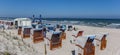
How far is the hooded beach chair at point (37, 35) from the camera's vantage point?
15495 mm

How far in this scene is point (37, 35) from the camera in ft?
52.0

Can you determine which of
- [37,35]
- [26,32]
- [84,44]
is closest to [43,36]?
[37,35]

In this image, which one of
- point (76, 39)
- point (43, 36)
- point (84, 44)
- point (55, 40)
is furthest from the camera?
point (43, 36)

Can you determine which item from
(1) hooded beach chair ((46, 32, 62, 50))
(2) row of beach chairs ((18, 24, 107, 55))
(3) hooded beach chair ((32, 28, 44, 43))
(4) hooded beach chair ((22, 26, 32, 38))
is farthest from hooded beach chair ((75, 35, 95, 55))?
(4) hooded beach chair ((22, 26, 32, 38))

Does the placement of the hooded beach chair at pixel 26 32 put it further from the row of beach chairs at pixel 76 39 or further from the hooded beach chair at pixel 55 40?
the hooded beach chair at pixel 55 40

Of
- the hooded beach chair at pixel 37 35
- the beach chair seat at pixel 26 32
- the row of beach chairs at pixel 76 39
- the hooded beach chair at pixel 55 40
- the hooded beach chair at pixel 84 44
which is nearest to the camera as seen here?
the hooded beach chair at pixel 84 44

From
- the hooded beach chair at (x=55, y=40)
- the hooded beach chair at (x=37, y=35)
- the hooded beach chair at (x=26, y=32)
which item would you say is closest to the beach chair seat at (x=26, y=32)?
the hooded beach chair at (x=26, y=32)

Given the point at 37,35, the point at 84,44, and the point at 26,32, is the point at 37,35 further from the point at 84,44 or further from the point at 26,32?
the point at 84,44

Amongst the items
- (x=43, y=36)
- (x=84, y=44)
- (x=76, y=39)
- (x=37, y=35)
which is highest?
(x=76, y=39)

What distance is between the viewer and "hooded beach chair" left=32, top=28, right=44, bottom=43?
610 inches

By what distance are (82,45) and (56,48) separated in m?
3.65

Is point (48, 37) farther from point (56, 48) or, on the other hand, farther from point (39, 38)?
point (39, 38)

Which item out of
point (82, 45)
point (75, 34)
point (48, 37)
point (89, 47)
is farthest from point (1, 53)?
point (75, 34)

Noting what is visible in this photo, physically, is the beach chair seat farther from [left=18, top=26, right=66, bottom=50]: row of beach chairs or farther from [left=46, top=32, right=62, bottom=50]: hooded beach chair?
[left=46, top=32, right=62, bottom=50]: hooded beach chair
